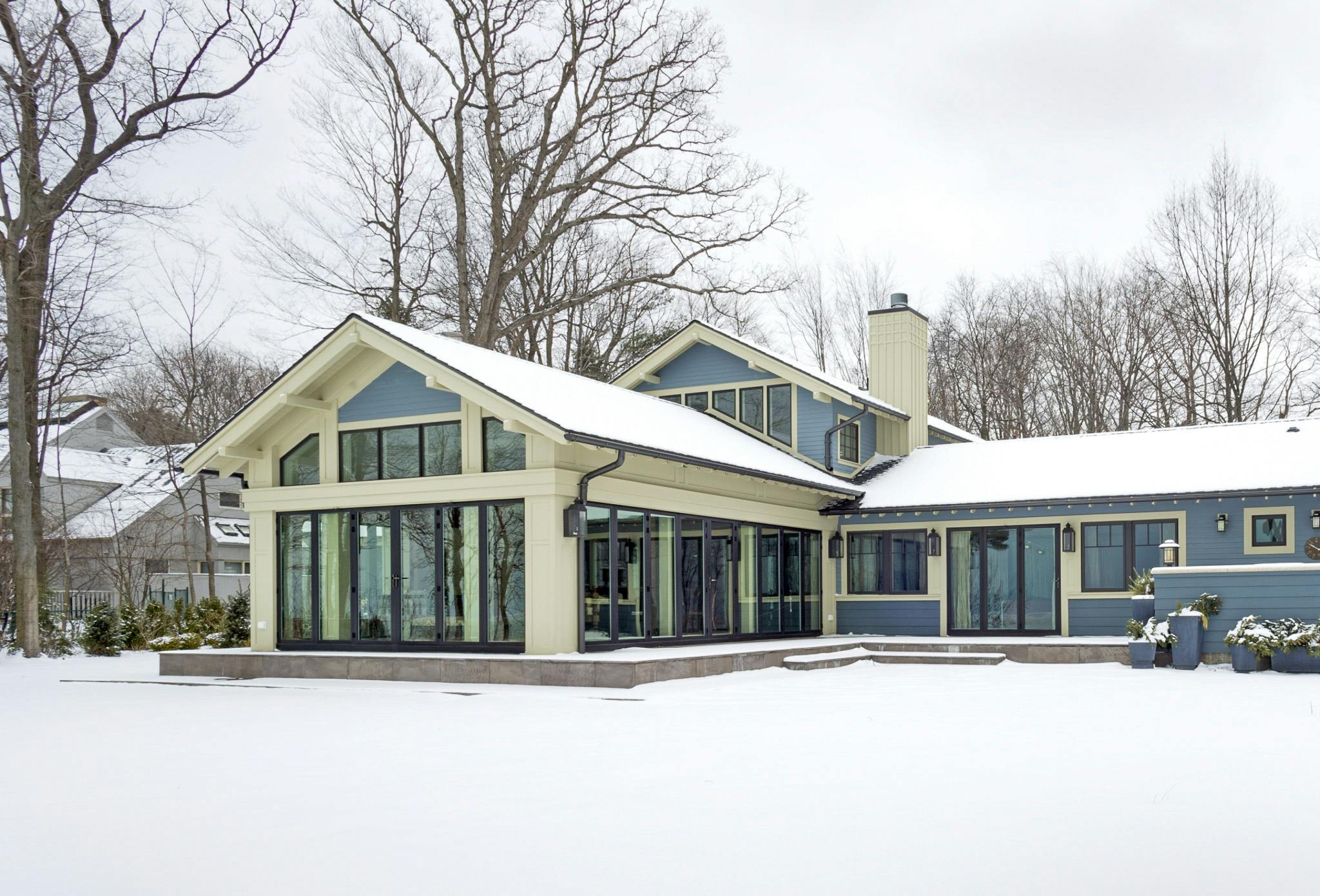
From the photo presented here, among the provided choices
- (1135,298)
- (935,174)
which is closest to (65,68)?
(935,174)

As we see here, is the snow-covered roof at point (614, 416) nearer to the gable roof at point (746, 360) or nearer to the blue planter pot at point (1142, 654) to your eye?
the gable roof at point (746, 360)

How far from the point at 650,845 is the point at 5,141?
17.7m

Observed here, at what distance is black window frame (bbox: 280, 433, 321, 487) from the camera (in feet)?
50.6

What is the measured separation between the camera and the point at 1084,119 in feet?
80.5

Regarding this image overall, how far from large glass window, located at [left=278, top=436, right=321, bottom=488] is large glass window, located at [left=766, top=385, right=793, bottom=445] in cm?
800

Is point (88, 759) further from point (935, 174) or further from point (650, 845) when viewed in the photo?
point (935, 174)

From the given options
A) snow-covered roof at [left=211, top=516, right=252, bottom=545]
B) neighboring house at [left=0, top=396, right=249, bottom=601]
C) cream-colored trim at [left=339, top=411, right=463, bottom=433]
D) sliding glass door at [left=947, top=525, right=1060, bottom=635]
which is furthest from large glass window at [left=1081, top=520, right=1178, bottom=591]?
snow-covered roof at [left=211, top=516, right=252, bottom=545]

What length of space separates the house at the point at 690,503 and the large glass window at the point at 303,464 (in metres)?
0.03

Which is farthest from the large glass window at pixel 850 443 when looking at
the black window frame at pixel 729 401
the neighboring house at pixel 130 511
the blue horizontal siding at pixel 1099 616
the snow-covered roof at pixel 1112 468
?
the neighboring house at pixel 130 511

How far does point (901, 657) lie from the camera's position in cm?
1695

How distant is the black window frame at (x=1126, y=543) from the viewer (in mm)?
17844

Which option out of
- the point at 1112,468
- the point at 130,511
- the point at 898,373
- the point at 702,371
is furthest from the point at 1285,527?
the point at 130,511

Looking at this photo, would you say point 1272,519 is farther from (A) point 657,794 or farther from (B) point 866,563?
(A) point 657,794

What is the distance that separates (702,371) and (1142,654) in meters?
8.64
